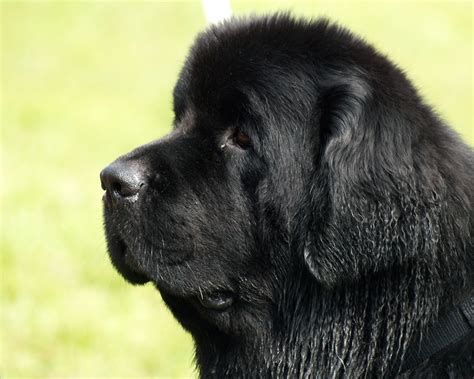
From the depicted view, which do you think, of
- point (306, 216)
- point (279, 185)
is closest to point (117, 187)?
point (279, 185)

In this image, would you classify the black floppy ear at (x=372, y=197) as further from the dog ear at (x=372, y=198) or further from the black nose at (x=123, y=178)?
the black nose at (x=123, y=178)

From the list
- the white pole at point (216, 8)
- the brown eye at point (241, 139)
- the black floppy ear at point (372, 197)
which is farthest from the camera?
the white pole at point (216, 8)

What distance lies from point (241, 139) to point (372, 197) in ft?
1.97

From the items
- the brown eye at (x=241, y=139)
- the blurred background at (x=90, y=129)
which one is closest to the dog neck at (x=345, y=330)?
the brown eye at (x=241, y=139)

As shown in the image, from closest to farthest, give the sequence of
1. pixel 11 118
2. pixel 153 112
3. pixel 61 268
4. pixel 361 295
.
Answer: pixel 361 295 → pixel 61 268 → pixel 11 118 → pixel 153 112

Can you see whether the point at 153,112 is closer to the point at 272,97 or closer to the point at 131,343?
the point at 131,343

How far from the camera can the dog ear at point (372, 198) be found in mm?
3002

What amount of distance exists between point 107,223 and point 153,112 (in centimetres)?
1067

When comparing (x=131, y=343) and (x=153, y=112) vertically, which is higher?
(x=153, y=112)

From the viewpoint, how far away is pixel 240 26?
11.6 feet

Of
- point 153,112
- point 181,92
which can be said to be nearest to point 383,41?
point 153,112

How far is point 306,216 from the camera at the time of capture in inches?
125

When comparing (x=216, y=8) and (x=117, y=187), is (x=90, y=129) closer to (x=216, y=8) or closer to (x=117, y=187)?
(x=216, y=8)

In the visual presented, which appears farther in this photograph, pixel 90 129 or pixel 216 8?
pixel 90 129
